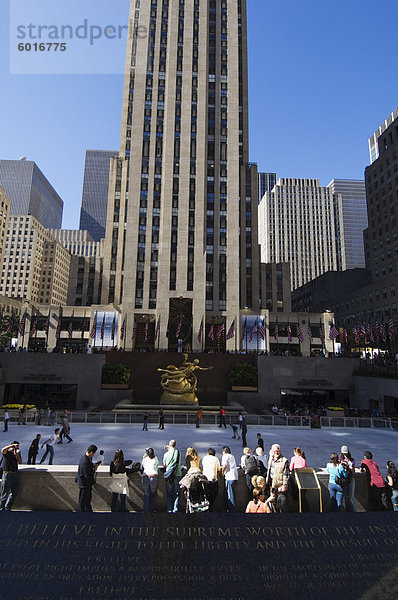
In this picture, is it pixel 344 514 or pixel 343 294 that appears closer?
pixel 344 514

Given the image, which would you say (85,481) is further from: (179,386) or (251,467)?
(179,386)

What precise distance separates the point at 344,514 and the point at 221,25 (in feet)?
296

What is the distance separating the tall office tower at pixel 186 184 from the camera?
61000 millimetres

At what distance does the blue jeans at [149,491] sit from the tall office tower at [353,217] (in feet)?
523

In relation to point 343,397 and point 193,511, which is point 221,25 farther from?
Answer: point 193,511

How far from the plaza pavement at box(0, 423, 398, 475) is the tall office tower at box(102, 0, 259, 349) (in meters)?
33.1

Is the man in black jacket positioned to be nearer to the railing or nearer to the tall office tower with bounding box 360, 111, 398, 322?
the railing

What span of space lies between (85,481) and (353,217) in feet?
604

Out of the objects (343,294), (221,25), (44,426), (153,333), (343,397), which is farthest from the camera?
(343,294)

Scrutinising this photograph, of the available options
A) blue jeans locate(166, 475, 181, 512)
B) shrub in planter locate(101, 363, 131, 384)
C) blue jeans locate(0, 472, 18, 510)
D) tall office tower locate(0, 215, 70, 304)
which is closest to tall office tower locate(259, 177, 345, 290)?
tall office tower locate(0, 215, 70, 304)

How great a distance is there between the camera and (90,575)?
5.88 metres

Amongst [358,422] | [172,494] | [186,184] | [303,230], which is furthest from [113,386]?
[303,230]

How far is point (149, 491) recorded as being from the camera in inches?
362

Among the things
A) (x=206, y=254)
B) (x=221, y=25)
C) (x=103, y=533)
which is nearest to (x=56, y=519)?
(x=103, y=533)
